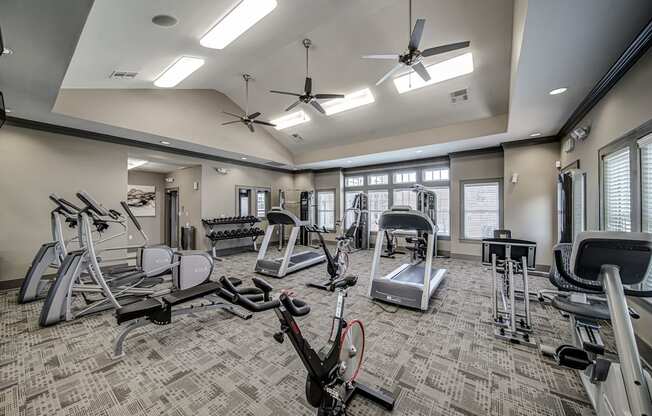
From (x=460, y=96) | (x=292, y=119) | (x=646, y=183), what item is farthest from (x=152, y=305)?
→ (x=460, y=96)

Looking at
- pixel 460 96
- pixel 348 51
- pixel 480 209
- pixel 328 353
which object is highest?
pixel 348 51

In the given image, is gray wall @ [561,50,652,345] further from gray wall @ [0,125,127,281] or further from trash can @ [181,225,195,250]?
trash can @ [181,225,195,250]

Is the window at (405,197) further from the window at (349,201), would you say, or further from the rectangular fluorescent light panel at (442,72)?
the rectangular fluorescent light panel at (442,72)

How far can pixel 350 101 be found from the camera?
589cm

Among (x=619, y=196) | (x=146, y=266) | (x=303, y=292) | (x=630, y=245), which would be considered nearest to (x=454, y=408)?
(x=630, y=245)

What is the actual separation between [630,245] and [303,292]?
372 cm

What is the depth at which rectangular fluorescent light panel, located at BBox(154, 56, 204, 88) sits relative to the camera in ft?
13.1

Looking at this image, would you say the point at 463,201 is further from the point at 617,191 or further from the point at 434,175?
the point at 617,191

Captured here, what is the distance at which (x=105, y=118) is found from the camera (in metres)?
4.59

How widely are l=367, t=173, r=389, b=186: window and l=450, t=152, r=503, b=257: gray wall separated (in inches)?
87.1

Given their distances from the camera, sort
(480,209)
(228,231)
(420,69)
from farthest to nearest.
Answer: (228,231), (480,209), (420,69)

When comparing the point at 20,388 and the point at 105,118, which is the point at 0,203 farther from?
the point at 20,388

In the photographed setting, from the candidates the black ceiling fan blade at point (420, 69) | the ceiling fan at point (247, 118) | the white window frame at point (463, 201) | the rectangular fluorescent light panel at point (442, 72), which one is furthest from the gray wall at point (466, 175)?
the ceiling fan at point (247, 118)

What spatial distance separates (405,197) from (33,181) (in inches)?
354
